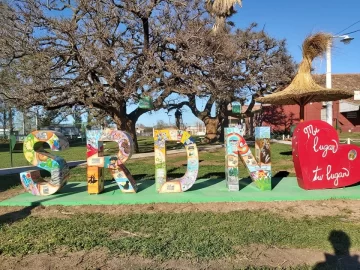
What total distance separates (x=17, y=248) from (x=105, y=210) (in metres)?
2.13

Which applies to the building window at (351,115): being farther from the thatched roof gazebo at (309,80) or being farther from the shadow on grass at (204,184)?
the shadow on grass at (204,184)

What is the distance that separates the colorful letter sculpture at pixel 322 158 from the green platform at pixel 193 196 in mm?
230

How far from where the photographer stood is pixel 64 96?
16.7 metres

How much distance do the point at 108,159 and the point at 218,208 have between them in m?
2.58

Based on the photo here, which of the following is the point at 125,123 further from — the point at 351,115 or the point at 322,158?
the point at 351,115

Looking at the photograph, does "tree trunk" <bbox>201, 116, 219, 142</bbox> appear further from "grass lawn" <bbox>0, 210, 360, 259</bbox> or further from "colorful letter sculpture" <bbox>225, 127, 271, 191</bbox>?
"grass lawn" <bbox>0, 210, 360, 259</bbox>

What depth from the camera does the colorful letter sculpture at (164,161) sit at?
25.0ft

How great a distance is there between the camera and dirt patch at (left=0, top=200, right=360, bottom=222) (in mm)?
6395

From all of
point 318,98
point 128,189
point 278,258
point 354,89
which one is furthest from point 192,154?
point 354,89

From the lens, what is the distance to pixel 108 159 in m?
7.45

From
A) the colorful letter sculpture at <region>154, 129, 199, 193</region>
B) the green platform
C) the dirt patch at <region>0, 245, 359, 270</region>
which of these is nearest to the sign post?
the green platform

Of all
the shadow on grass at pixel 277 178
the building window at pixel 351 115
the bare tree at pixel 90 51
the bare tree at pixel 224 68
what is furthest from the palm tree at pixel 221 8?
the building window at pixel 351 115

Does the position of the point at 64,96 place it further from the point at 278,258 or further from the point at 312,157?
the point at 278,258

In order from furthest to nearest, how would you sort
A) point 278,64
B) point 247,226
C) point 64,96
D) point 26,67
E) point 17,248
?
point 278,64
point 64,96
point 26,67
point 247,226
point 17,248
